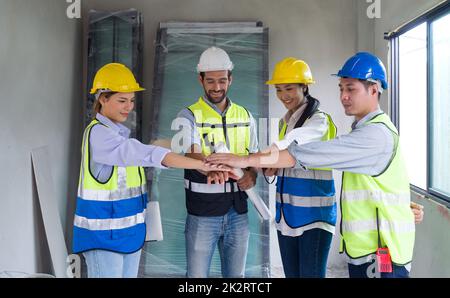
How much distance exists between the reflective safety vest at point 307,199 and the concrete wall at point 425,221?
2.01 ft

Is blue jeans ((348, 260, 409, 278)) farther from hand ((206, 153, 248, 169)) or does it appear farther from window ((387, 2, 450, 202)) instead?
window ((387, 2, 450, 202))

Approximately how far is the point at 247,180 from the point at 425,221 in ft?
3.34

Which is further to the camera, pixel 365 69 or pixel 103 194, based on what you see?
pixel 103 194

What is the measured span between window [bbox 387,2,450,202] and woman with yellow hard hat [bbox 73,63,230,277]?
4.23 feet

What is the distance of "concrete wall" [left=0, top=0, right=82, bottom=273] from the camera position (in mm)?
2384

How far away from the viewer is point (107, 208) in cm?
192

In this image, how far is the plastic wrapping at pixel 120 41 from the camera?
348cm

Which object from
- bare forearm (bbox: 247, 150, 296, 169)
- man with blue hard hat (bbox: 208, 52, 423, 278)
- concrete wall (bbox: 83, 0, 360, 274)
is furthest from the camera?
concrete wall (bbox: 83, 0, 360, 274)

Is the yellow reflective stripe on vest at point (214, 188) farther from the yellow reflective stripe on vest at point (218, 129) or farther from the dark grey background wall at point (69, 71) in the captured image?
the dark grey background wall at point (69, 71)

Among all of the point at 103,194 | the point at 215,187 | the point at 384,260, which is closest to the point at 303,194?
the point at 215,187

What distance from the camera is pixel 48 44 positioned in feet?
9.39
